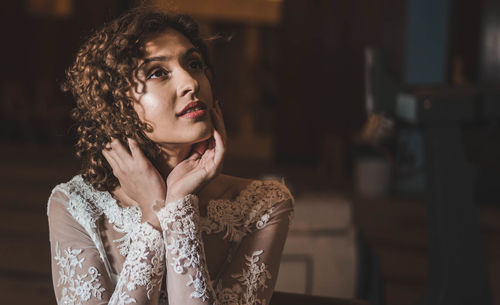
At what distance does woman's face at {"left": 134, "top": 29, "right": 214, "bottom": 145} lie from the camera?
1.25 m

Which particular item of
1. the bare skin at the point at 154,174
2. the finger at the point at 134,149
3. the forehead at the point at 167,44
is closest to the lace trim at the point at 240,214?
the bare skin at the point at 154,174

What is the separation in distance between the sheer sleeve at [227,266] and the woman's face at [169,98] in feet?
0.44

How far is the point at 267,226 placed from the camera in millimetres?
1355

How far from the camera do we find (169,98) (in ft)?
4.12

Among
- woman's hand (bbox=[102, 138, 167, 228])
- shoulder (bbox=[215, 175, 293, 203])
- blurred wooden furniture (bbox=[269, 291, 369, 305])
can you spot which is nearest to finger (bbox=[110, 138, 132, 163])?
woman's hand (bbox=[102, 138, 167, 228])

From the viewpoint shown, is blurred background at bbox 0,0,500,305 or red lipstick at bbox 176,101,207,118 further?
blurred background at bbox 0,0,500,305

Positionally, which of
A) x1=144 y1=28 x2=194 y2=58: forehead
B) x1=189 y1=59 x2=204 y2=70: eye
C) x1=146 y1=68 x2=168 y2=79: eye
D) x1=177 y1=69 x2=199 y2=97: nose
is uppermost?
x1=144 y1=28 x2=194 y2=58: forehead

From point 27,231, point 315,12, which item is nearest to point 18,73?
point 315,12

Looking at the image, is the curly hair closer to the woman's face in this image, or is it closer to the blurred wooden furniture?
the woman's face

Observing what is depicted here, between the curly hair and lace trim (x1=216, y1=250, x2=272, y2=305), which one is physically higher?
the curly hair

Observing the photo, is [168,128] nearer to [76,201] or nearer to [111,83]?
[111,83]

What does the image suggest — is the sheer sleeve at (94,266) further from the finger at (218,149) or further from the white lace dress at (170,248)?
the finger at (218,149)

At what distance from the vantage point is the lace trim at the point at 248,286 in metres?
1.28

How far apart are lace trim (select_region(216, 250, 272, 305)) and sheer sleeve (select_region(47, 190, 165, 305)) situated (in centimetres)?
14
